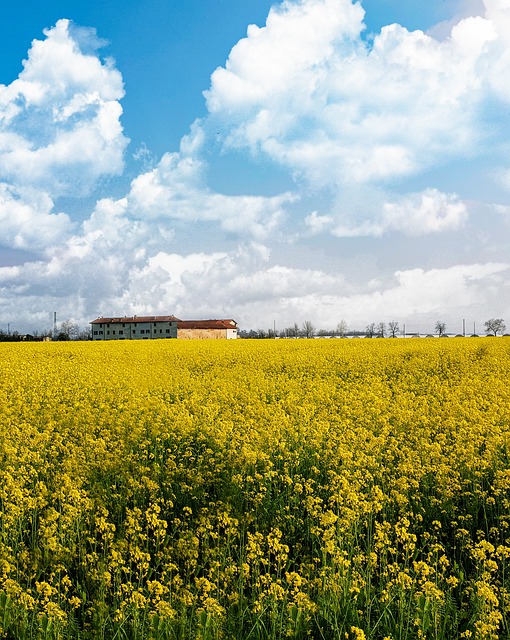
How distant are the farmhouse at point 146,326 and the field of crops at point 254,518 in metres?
101

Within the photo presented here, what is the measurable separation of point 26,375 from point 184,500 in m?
11.7

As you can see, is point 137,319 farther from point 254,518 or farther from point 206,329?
point 254,518

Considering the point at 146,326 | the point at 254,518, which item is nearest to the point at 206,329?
the point at 146,326

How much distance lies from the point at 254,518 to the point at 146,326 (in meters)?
118

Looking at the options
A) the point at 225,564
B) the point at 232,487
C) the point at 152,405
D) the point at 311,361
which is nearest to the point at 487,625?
the point at 225,564

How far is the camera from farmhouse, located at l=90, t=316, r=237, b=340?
373 ft

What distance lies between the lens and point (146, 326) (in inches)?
4771

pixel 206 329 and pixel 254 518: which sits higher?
pixel 206 329

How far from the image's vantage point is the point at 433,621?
168 inches

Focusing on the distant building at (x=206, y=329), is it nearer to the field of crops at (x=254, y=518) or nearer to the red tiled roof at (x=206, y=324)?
the red tiled roof at (x=206, y=324)

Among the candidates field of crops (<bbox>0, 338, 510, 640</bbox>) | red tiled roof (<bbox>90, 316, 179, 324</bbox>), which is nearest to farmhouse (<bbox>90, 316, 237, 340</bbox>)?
red tiled roof (<bbox>90, 316, 179, 324</bbox>)

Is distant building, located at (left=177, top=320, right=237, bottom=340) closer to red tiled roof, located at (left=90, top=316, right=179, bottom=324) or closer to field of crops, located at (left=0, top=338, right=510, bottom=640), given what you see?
red tiled roof, located at (left=90, top=316, right=179, bottom=324)

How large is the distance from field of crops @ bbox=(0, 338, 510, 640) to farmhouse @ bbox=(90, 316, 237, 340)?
10123 cm

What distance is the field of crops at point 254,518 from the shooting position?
13.8 ft
